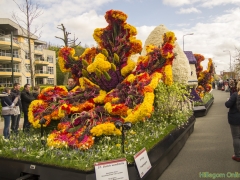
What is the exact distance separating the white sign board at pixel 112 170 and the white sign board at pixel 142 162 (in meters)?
0.26

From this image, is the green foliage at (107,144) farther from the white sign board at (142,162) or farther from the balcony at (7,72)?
the balcony at (7,72)

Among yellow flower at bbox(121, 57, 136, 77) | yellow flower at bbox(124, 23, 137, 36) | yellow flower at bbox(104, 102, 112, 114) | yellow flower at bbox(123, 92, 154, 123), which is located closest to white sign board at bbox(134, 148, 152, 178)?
yellow flower at bbox(123, 92, 154, 123)

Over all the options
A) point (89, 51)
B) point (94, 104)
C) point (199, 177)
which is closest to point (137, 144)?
point (199, 177)

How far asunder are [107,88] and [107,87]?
29 mm

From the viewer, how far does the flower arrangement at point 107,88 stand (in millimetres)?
4816

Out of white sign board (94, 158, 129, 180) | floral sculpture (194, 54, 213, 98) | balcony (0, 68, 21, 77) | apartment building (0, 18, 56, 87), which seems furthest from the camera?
balcony (0, 68, 21, 77)

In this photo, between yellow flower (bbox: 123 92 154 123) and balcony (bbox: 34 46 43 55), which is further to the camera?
balcony (bbox: 34 46 43 55)

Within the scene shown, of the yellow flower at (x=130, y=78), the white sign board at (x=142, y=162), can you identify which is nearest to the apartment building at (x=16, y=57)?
the yellow flower at (x=130, y=78)

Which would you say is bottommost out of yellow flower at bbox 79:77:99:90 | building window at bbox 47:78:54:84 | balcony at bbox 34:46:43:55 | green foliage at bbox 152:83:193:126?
green foliage at bbox 152:83:193:126

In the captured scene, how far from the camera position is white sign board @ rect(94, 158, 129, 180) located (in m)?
3.29

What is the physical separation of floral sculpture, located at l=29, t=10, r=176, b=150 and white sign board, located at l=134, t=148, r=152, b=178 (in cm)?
85

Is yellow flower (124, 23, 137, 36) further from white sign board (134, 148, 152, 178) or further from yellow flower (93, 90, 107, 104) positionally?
white sign board (134, 148, 152, 178)

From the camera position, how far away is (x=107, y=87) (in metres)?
6.05

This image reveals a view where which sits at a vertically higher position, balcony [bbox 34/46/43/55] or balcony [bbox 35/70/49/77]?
balcony [bbox 34/46/43/55]
